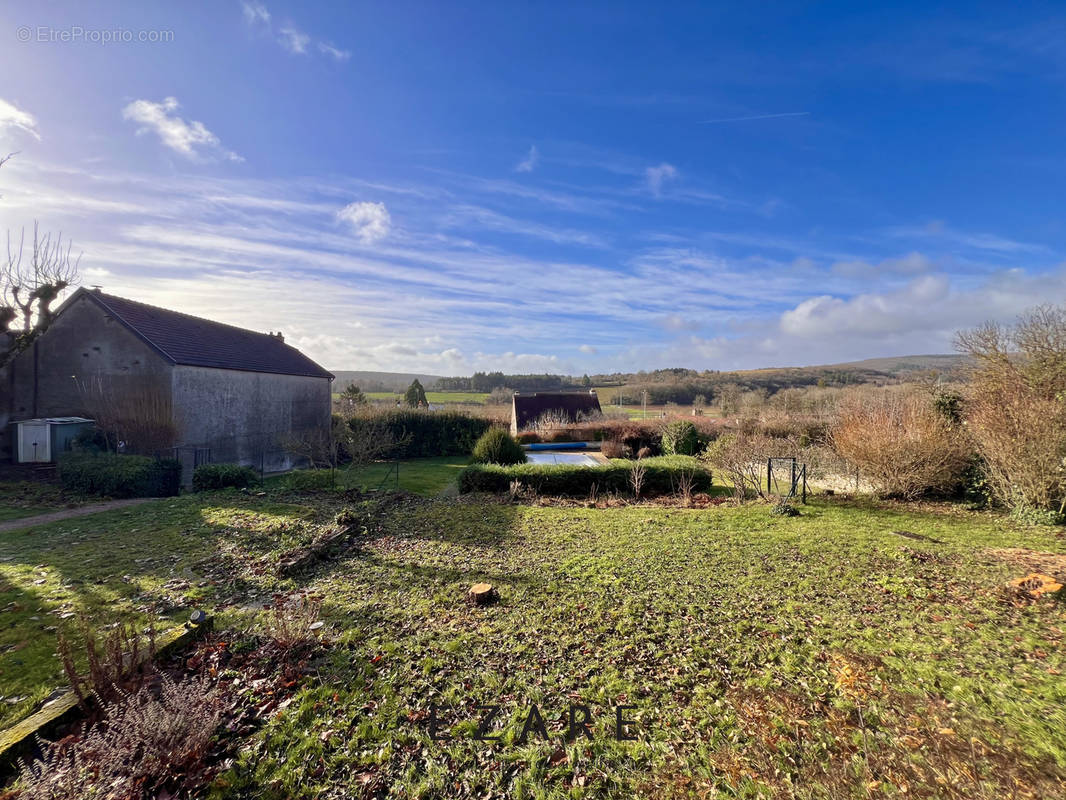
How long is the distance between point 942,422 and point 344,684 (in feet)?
43.9

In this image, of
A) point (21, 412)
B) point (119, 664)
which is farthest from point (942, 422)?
point (21, 412)

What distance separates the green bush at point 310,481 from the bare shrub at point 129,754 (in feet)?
29.4

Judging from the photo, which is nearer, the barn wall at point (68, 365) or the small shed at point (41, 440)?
the small shed at point (41, 440)

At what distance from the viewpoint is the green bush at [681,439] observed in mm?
18562

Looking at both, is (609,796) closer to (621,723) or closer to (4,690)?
(621,723)

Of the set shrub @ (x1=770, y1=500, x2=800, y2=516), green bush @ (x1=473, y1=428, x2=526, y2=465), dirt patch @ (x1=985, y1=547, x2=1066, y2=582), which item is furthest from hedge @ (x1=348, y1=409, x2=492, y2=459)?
dirt patch @ (x1=985, y1=547, x2=1066, y2=582)

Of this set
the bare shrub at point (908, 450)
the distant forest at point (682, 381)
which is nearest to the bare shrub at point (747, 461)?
the bare shrub at point (908, 450)

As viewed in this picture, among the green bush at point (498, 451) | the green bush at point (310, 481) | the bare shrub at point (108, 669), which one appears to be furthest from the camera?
the green bush at point (498, 451)

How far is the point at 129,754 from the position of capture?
2.52m

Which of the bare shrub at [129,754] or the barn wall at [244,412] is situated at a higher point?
the barn wall at [244,412]

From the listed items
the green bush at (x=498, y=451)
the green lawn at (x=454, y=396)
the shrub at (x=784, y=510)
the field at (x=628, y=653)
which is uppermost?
the green lawn at (x=454, y=396)

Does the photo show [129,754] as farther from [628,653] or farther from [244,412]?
[244,412]

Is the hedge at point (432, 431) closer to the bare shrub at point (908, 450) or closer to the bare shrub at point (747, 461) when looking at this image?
the bare shrub at point (747, 461)

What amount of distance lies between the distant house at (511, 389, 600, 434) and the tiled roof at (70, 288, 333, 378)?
11.2m
